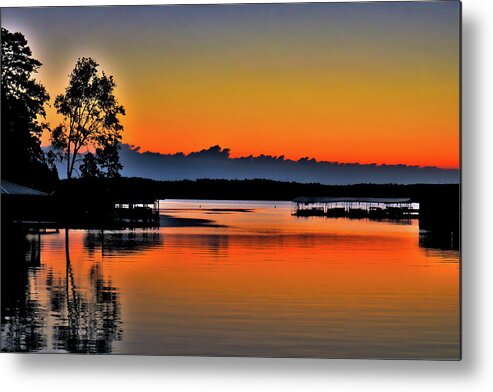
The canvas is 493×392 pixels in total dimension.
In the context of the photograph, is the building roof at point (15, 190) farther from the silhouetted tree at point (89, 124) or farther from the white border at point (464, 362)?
the white border at point (464, 362)

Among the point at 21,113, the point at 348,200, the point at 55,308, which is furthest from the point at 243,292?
the point at 21,113

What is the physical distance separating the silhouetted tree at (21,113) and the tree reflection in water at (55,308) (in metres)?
0.55

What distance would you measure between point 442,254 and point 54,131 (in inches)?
115

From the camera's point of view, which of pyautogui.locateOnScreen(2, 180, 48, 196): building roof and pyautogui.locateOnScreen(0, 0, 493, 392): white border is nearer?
pyautogui.locateOnScreen(0, 0, 493, 392): white border

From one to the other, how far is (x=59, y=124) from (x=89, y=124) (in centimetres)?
22

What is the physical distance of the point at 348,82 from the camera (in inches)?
321

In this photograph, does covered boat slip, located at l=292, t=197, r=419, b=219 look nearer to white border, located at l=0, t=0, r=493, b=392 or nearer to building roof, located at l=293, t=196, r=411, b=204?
building roof, located at l=293, t=196, r=411, b=204

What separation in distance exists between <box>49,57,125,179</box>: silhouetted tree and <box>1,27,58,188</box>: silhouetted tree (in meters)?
0.14

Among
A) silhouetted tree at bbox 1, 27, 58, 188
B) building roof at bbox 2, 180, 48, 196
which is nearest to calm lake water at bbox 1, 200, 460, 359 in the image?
building roof at bbox 2, 180, 48, 196

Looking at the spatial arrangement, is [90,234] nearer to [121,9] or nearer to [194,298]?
[194,298]

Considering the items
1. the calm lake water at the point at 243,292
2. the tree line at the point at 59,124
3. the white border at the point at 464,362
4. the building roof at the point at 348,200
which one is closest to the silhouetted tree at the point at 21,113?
the tree line at the point at 59,124

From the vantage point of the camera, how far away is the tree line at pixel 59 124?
Answer: 27.1 ft

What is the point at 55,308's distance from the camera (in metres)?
8.19

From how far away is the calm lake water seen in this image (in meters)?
7.88
